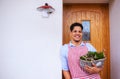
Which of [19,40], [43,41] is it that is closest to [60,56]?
[43,41]

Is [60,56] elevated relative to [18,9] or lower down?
lower down

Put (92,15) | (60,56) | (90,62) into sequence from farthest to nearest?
1. (92,15)
2. (60,56)
3. (90,62)

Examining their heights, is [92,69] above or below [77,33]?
below

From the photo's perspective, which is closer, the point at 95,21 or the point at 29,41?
the point at 29,41

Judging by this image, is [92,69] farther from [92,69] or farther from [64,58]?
[64,58]

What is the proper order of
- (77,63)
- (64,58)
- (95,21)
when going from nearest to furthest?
1. (77,63)
2. (64,58)
3. (95,21)

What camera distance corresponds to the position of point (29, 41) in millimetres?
2264

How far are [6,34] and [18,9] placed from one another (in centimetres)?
38

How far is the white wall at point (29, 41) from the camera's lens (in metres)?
2.25

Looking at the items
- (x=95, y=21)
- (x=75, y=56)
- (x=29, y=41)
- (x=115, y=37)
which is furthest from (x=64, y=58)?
(x=95, y=21)

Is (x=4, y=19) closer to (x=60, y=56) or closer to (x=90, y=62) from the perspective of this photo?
(x=60, y=56)

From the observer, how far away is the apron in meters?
1.91

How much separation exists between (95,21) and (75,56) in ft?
3.17

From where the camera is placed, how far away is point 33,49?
2256mm
